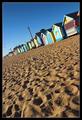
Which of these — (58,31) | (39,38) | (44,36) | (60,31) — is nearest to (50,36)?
(44,36)

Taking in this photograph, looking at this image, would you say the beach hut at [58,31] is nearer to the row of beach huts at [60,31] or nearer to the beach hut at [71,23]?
the row of beach huts at [60,31]

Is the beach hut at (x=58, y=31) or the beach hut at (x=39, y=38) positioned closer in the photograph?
the beach hut at (x=58, y=31)

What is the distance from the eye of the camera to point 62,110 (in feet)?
11.6

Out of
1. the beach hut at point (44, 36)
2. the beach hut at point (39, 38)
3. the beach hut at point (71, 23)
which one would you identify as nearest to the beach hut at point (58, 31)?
the beach hut at point (71, 23)

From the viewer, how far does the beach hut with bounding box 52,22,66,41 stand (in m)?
39.0

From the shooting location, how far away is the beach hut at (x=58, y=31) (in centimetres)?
3903

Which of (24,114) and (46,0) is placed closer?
(46,0)

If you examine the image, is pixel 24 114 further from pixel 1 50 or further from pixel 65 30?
pixel 65 30

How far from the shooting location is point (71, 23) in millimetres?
35312

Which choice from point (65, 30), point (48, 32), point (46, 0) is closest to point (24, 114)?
point (46, 0)

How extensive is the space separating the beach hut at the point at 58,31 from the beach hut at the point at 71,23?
1.56m

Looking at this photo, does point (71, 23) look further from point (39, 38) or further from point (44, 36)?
point (39, 38)

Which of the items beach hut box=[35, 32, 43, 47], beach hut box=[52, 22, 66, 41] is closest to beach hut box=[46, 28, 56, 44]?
beach hut box=[52, 22, 66, 41]

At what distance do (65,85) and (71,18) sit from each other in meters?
31.9
